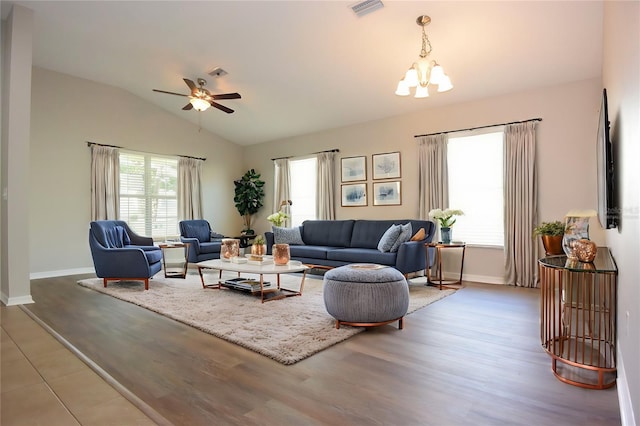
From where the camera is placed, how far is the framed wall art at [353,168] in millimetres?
6820

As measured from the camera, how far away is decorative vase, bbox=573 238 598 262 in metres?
2.35

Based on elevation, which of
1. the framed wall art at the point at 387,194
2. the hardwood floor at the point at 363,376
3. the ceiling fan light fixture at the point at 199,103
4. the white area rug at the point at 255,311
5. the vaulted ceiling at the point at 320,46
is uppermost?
the vaulted ceiling at the point at 320,46

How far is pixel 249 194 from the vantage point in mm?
8477

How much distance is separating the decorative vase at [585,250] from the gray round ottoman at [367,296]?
1.33 m

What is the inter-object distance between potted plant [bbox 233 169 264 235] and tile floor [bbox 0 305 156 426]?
18.8 feet

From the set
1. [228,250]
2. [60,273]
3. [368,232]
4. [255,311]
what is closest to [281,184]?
[368,232]

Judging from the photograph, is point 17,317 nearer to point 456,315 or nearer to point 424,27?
point 456,315

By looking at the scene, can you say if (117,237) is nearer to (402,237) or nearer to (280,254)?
(280,254)

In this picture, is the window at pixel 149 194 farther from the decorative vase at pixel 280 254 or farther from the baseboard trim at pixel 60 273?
the decorative vase at pixel 280 254

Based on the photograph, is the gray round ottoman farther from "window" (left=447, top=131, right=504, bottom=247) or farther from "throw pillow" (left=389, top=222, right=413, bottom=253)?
"window" (left=447, top=131, right=504, bottom=247)

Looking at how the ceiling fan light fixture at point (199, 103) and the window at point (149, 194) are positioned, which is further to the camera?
the window at point (149, 194)

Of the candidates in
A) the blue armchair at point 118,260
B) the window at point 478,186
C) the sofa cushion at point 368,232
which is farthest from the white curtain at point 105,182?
the window at point 478,186

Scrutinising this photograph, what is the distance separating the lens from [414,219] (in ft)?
19.9

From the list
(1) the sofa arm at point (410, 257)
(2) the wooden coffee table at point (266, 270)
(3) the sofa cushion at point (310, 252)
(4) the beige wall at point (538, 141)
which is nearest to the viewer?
(2) the wooden coffee table at point (266, 270)
